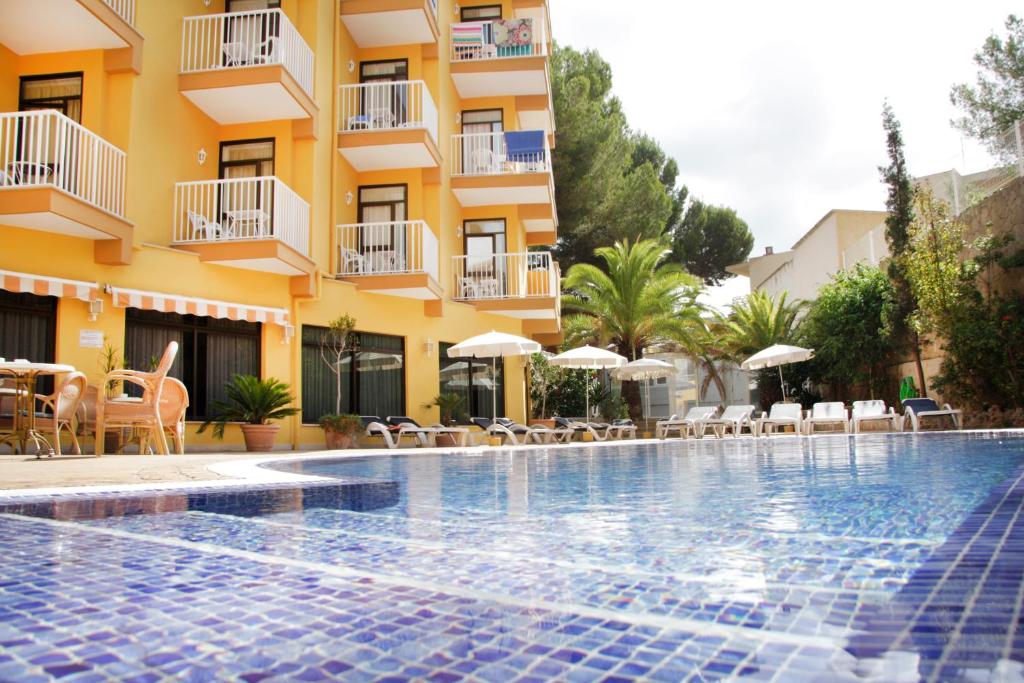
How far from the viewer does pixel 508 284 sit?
66.8ft

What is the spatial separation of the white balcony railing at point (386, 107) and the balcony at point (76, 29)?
17.2 ft

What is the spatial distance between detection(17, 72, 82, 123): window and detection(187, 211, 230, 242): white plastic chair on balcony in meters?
2.44

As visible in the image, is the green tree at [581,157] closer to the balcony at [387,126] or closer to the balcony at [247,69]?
the balcony at [387,126]

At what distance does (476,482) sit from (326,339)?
457 inches

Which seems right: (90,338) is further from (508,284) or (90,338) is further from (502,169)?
(502,169)

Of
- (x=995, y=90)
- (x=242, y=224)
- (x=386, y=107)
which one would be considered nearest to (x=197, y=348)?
(x=242, y=224)

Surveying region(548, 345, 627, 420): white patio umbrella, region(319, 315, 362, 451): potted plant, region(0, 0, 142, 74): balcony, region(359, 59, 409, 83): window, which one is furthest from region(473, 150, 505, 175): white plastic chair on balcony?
region(0, 0, 142, 74): balcony

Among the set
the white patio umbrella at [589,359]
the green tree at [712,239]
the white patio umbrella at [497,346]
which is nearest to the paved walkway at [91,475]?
the white patio umbrella at [497,346]

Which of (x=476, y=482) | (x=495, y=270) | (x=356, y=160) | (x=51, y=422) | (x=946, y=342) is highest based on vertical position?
(x=356, y=160)

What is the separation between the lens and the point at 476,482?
18.7ft

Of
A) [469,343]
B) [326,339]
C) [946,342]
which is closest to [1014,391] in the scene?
[946,342]

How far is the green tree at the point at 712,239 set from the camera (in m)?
39.3

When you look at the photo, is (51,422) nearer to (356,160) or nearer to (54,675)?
(54,675)

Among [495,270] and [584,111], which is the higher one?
[584,111]
